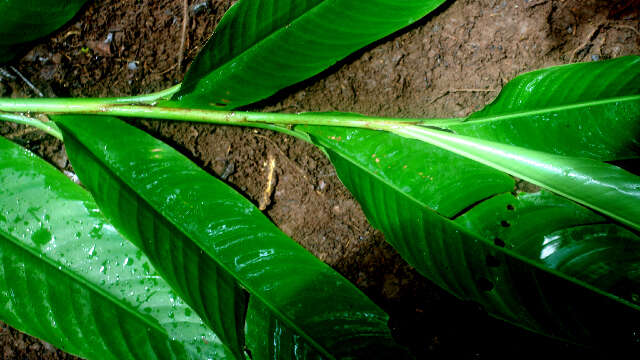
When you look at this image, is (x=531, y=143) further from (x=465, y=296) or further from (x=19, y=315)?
(x=19, y=315)

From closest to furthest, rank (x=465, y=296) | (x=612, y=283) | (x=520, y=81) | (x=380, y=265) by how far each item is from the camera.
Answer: (x=612, y=283)
(x=465, y=296)
(x=520, y=81)
(x=380, y=265)

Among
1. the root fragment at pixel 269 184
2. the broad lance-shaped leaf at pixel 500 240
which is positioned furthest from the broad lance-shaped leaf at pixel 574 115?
the root fragment at pixel 269 184

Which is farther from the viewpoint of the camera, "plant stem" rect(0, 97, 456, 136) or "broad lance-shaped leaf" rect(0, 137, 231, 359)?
"plant stem" rect(0, 97, 456, 136)

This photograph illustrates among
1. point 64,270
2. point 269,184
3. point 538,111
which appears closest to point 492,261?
point 538,111

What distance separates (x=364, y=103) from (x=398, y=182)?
470mm

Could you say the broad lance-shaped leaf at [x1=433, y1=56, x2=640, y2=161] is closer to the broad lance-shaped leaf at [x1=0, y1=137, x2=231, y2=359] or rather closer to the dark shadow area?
the dark shadow area

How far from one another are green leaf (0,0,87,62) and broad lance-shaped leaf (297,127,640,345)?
37.1 inches

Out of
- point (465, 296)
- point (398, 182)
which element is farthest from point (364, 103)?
point (465, 296)

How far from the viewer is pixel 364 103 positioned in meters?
1.38

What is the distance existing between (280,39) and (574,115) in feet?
2.56

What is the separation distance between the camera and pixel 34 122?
123 centimetres

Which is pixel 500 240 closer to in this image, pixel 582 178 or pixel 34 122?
pixel 582 178

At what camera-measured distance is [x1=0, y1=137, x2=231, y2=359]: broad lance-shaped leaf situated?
3.32 ft

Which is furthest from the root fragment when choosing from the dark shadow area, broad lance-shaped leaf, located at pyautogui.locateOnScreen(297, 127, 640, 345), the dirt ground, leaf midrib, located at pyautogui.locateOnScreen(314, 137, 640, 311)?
leaf midrib, located at pyautogui.locateOnScreen(314, 137, 640, 311)
